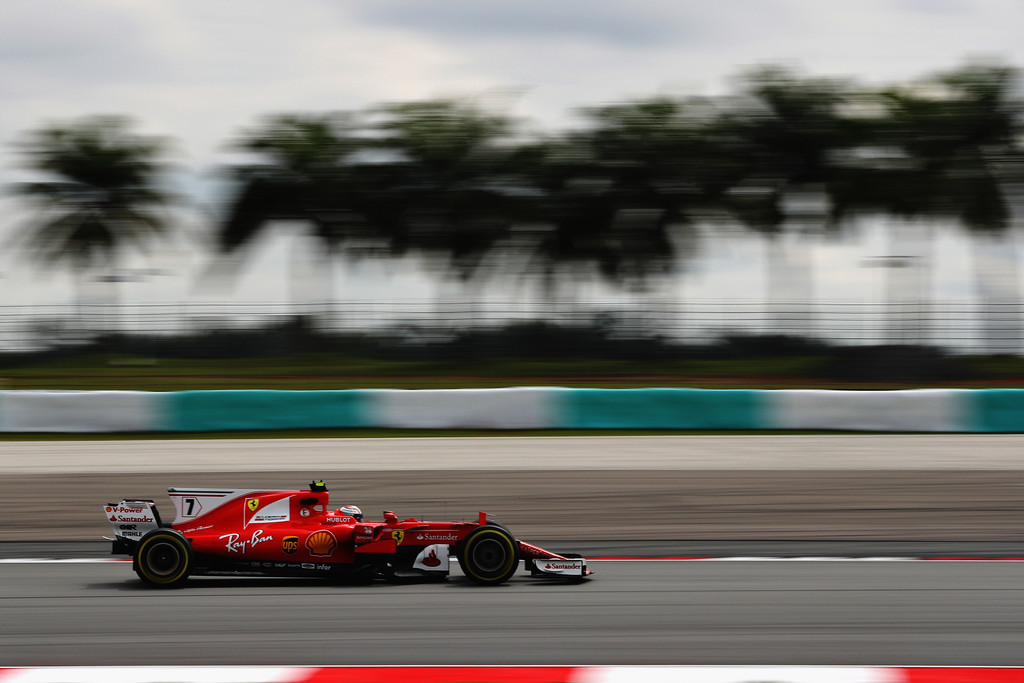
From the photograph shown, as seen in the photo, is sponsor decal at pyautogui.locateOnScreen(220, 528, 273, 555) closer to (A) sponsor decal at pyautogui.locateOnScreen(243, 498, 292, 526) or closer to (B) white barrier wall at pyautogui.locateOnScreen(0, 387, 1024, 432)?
(A) sponsor decal at pyautogui.locateOnScreen(243, 498, 292, 526)

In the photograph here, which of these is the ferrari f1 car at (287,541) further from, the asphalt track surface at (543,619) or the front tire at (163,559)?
the asphalt track surface at (543,619)

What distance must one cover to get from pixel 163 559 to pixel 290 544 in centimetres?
67

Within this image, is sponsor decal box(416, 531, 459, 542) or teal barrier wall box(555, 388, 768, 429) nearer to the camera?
sponsor decal box(416, 531, 459, 542)

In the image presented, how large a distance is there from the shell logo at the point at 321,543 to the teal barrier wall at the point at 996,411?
10.6 m

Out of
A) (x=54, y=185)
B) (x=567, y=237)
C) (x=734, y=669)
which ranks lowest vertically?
(x=734, y=669)

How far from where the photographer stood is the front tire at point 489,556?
5438mm

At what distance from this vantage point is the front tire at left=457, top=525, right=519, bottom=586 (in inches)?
214

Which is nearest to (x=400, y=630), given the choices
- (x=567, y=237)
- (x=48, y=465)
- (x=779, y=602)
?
(x=779, y=602)

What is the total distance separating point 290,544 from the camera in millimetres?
5402

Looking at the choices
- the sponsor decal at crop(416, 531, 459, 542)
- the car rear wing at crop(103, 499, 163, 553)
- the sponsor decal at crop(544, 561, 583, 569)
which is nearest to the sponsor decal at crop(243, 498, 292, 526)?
the car rear wing at crop(103, 499, 163, 553)

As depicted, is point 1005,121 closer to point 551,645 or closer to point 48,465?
point 48,465

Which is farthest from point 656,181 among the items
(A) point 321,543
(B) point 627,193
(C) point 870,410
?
(A) point 321,543

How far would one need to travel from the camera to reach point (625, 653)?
4355mm

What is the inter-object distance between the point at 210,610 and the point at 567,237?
17.2 meters
